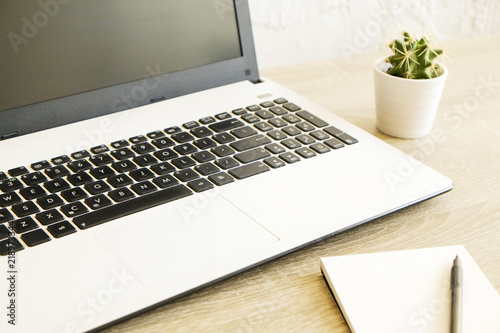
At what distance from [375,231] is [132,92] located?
39cm

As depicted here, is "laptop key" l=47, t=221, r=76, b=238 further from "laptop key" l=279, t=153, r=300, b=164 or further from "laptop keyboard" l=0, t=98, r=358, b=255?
"laptop key" l=279, t=153, r=300, b=164

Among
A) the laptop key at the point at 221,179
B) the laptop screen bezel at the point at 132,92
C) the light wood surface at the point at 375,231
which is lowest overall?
the light wood surface at the point at 375,231

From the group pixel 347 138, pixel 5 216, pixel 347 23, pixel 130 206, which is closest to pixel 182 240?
pixel 130 206

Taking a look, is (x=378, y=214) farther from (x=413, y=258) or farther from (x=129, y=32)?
(x=129, y=32)

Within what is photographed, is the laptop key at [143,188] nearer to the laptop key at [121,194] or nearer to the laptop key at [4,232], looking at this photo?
the laptop key at [121,194]

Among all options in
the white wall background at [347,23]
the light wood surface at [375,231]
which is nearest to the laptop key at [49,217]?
the light wood surface at [375,231]

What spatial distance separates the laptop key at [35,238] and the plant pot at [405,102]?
48 cm

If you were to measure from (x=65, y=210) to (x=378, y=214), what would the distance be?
1.07 feet

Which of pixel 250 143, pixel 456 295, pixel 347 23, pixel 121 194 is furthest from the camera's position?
pixel 347 23

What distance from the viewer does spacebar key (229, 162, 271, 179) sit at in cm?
64

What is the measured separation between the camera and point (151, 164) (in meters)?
0.65

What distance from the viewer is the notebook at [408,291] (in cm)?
47

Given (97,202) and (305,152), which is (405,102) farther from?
(97,202)

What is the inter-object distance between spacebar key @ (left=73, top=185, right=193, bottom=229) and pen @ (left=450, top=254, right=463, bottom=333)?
0.28m
